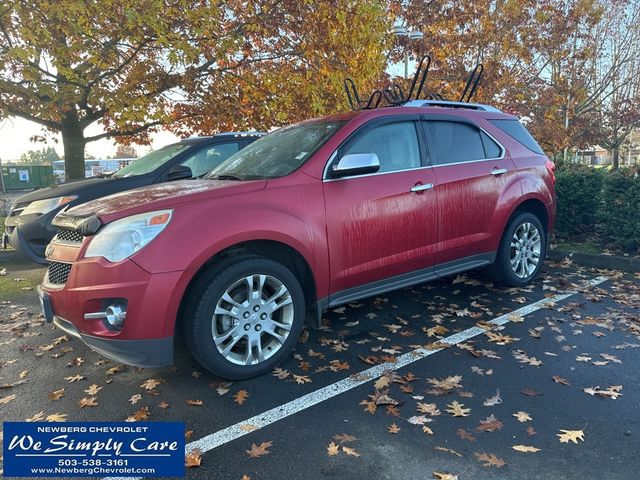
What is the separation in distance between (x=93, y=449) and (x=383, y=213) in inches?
103

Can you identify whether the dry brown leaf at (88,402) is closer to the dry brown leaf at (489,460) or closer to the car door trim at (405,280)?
the car door trim at (405,280)

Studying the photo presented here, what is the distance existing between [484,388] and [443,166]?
2134mm

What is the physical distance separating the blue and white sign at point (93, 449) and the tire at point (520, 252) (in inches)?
147

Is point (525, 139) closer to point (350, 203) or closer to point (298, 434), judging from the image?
point (350, 203)

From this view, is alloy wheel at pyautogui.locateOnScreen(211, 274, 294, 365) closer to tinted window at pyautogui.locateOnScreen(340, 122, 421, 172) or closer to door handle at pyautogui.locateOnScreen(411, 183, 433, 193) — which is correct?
tinted window at pyautogui.locateOnScreen(340, 122, 421, 172)

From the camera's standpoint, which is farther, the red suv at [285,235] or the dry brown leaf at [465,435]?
the red suv at [285,235]

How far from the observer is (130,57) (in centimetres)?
814

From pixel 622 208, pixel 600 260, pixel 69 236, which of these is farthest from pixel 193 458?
pixel 622 208

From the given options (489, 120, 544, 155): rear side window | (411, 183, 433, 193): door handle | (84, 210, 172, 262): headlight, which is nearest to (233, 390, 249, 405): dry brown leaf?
(84, 210, 172, 262): headlight

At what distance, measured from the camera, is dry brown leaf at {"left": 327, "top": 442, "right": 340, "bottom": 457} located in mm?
2510

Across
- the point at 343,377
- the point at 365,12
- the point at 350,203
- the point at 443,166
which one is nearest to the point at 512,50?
the point at 365,12

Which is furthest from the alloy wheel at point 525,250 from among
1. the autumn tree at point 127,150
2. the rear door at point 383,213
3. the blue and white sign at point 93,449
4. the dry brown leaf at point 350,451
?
the autumn tree at point 127,150

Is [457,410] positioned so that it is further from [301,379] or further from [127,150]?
[127,150]

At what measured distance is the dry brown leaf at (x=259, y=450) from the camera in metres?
2.52
